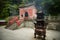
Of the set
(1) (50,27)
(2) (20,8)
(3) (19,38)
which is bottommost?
Result: (3) (19,38)

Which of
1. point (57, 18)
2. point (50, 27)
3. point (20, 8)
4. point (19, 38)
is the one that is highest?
point (20, 8)

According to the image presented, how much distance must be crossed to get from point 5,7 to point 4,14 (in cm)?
9

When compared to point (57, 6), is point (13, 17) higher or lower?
lower

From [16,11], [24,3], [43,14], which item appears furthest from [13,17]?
[43,14]

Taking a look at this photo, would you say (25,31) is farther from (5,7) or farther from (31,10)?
(5,7)

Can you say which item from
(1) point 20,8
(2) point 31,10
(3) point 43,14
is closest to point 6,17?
(1) point 20,8

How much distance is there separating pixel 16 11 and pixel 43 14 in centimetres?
36

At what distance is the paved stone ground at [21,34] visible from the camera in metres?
1.84

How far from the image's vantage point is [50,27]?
183 centimetres

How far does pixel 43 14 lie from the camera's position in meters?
1.83

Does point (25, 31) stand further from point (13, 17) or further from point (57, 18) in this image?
point (57, 18)

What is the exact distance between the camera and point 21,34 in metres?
1.88

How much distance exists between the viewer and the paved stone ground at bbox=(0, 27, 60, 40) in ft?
6.03

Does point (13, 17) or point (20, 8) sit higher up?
point (20, 8)
